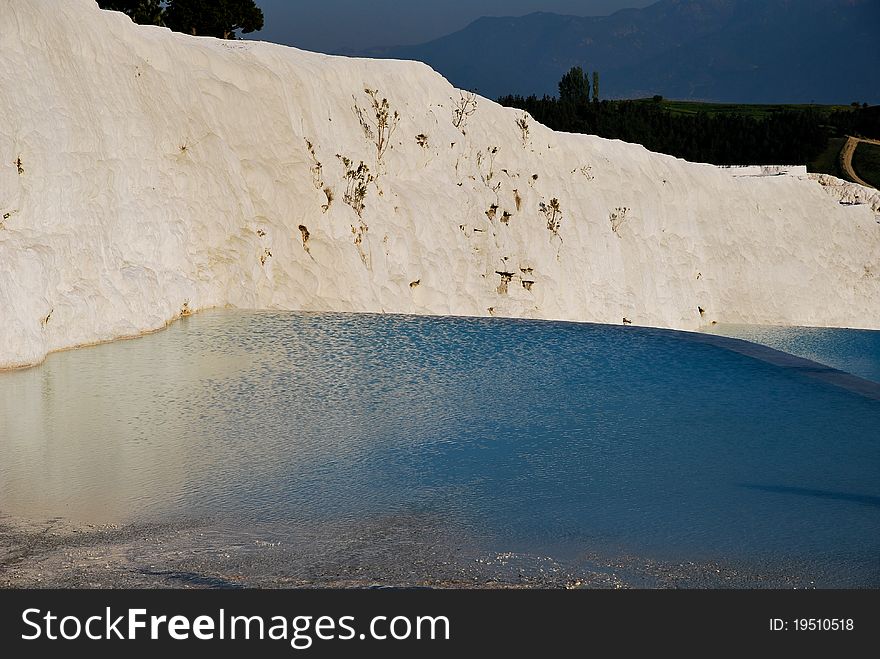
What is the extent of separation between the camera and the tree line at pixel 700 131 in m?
68.8

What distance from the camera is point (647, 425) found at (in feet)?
36.6

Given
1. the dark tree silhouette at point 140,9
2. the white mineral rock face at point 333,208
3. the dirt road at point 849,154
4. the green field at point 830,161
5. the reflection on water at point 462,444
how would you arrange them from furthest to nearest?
1. the green field at point 830,161
2. the dirt road at point 849,154
3. the dark tree silhouette at point 140,9
4. the white mineral rock face at point 333,208
5. the reflection on water at point 462,444

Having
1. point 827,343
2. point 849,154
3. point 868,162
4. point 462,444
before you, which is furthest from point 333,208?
point 849,154

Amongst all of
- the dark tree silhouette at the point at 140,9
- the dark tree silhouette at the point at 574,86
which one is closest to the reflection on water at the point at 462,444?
the dark tree silhouette at the point at 140,9

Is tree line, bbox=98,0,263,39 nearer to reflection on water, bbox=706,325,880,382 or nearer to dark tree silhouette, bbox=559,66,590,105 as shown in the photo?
reflection on water, bbox=706,325,880,382

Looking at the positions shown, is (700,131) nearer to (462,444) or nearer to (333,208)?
(333,208)

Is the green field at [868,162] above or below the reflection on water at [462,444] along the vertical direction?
above

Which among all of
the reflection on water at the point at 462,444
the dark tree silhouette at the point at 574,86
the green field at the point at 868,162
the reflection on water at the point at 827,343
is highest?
the dark tree silhouette at the point at 574,86

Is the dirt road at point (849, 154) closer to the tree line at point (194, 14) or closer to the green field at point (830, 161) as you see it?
the green field at point (830, 161)

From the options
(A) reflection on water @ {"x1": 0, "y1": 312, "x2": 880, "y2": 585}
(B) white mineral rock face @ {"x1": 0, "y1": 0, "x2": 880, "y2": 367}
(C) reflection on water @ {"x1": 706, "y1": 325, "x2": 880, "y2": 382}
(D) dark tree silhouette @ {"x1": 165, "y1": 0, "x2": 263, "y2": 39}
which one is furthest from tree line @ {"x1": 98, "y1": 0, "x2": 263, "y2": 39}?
(A) reflection on water @ {"x1": 0, "y1": 312, "x2": 880, "y2": 585}

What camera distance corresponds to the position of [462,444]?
10367mm

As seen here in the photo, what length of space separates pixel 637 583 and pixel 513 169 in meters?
24.9

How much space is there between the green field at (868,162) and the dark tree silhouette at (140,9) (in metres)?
41.9

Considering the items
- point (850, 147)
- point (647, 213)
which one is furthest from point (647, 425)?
point (850, 147)
